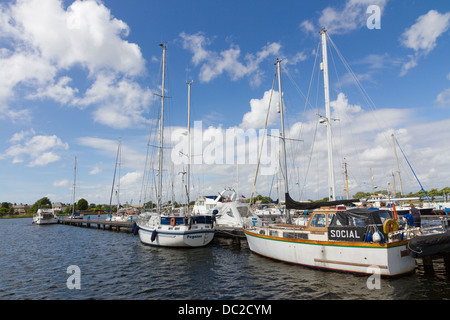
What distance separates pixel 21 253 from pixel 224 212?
21418mm

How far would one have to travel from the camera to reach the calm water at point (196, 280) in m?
11.1

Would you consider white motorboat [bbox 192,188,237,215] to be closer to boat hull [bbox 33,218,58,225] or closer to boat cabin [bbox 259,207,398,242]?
boat cabin [bbox 259,207,398,242]

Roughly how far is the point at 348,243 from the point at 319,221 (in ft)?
7.35

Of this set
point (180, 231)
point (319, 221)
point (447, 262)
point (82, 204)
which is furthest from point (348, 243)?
point (82, 204)

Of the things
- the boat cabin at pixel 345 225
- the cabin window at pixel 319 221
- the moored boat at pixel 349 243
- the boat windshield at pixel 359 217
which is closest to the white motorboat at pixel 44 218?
the moored boat at pixel 349 243

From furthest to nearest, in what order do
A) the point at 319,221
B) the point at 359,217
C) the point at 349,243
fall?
the point at 319,221
the point at 359,217
the point at 349,243

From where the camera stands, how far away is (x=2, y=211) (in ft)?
416

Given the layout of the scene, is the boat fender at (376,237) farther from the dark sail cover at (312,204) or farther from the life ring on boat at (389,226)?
the dark sail cover at (312,204)

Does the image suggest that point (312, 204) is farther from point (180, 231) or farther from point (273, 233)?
point (180, 231)

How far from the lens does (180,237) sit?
22547 mm

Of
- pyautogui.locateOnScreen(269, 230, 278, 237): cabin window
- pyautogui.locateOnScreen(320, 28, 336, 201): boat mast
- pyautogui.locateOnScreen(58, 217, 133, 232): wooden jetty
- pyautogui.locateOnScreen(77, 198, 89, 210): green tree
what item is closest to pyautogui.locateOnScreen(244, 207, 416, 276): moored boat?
pyautogui.locateOnScreen(269, 230, 278, 237): cabin window
